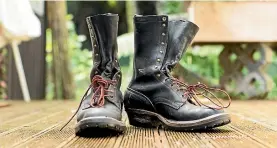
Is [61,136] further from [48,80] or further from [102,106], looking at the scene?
[48,80]

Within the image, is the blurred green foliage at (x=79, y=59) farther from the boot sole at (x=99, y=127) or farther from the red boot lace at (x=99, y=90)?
the boot sole at (x=99, y=127)

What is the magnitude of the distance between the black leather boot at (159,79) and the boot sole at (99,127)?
0.57ft

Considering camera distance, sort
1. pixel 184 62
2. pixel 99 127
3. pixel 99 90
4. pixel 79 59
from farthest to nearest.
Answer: pixel 79 59 → pixel 184 62 → pixel 99 90 → pixel 99 127

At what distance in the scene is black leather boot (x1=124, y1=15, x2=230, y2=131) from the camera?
4.35 feet

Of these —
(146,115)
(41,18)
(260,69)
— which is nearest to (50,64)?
(41,18)

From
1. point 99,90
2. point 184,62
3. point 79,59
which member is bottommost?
point 79,59

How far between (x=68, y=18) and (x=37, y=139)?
135 inches

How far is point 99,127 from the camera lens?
45.1 inches

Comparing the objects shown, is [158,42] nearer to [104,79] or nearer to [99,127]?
[104,79]

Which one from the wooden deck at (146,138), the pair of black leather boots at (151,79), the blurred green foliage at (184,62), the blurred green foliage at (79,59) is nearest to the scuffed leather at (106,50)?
the pair of black leather boots at (151,79)

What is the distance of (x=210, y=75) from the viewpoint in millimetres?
4242

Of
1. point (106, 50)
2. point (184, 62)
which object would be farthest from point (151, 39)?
point (184, 62)

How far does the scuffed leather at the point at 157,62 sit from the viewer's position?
1333 mm

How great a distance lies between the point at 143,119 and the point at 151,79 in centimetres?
11
